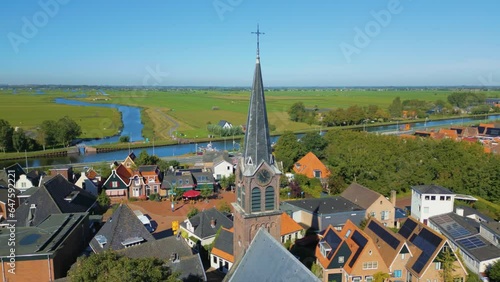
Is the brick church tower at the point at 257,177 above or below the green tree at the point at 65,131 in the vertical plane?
above

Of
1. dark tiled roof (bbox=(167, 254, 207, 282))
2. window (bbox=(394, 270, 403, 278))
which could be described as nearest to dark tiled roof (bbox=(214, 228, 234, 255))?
dark tiled roof (bbox=(167, 254, 207, 282))

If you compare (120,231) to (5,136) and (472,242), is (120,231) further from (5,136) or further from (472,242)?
(5,136)

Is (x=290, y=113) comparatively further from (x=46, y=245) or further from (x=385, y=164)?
(x=46, y=245)

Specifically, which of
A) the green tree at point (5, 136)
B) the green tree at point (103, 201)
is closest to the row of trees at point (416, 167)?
the green tree at point (103, 201)

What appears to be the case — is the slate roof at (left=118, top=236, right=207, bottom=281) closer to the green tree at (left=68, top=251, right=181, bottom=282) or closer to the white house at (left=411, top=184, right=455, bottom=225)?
the green tree at (left=68, top=251, right=181, bottom=282)

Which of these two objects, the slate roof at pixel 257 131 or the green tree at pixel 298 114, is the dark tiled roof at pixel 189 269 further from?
the green tree at pixel 298 114

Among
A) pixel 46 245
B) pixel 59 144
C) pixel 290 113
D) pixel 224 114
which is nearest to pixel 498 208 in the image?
pixel 46 245

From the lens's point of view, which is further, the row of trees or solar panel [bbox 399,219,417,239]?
the row of trees
